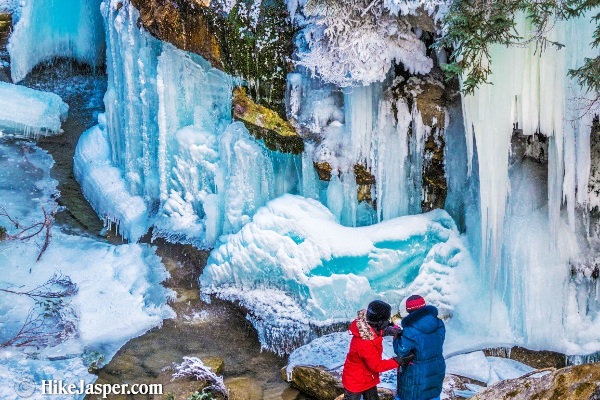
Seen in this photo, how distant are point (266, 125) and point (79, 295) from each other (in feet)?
10.6

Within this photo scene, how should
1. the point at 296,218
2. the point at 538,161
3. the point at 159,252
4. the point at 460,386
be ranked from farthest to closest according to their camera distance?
the point at 159,252 < the point at 296,218 < the point at 538,161 < the point at 460,386

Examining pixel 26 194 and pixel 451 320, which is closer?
pixel 451 320

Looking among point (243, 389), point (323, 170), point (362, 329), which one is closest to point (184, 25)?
point (323, 170)

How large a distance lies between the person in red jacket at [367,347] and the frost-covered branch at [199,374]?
2225mm

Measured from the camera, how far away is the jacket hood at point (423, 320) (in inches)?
212

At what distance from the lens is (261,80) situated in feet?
29.8

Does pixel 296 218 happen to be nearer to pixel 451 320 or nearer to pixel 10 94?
pixel 451 320

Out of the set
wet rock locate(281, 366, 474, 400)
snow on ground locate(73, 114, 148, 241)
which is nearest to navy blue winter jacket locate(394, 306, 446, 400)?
wet rock locate(281, 366, 474, 400)

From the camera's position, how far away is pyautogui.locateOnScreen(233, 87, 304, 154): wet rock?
8984 millimetres

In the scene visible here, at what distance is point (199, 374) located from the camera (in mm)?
7859

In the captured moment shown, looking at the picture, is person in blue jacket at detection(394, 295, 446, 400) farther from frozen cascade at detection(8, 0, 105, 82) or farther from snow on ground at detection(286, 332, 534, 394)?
frozen cascade at detection(8, 0, 105, 82)

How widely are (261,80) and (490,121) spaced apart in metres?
2.91

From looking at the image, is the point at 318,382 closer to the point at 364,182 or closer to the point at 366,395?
the point at 366,395

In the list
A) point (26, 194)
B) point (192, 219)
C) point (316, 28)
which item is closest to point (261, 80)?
point (316, 28)
